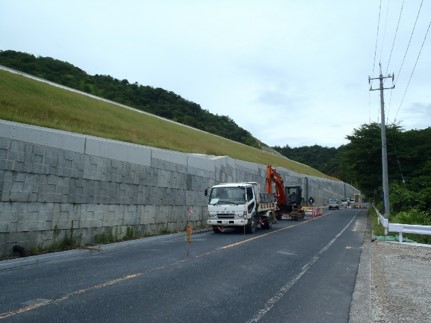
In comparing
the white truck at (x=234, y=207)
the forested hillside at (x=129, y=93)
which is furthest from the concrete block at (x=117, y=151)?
the forested hillside at (x=129, y=93)

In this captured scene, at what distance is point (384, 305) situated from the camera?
6.95 meters

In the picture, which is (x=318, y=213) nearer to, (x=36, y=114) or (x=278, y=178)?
(x=278, y=178)

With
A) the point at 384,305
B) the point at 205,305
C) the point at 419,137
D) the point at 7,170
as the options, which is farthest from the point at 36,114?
the point at 419,137

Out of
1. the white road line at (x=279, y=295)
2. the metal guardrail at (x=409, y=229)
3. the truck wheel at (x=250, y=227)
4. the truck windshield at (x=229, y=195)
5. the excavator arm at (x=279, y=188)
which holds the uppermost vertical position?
the excavator arm at (x=279, y=188)

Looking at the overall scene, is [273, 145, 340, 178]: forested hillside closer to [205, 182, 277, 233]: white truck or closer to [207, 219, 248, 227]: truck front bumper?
[205, 182, 277, 233]: white truck

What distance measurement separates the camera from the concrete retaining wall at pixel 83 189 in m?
11.9

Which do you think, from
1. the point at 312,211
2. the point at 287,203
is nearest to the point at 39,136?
the point at 287,203

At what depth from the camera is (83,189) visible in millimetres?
14766

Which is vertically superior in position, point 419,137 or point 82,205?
point 419,137

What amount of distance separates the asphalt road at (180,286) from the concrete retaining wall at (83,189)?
1.31m

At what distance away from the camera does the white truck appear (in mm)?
20016

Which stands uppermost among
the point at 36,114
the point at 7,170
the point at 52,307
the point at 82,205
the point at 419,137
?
the point at 419,137

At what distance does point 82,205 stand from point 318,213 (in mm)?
33039

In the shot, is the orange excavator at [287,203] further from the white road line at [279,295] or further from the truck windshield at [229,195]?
the white road line at [279,295]
